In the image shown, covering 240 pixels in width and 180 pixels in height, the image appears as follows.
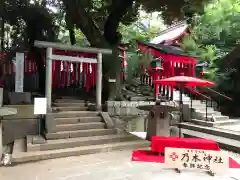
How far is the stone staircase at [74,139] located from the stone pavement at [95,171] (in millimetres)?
438

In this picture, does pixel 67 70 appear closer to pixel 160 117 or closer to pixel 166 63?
pixel 160 117

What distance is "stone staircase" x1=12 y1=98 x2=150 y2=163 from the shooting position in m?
6.42

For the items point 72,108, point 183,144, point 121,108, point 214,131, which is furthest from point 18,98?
point 214,131

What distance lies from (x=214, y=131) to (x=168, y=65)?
15.4 ft

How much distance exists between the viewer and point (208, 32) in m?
16.2

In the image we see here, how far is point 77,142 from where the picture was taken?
7.06m

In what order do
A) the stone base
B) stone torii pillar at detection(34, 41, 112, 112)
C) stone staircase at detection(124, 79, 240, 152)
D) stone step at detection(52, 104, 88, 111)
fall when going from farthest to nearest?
stone step at detection(52, 104, 88, 111), the stone base, stone torii pillar at detection(34, 41, 112, 112), stone staircase at detection(124, 79, 240, 152)

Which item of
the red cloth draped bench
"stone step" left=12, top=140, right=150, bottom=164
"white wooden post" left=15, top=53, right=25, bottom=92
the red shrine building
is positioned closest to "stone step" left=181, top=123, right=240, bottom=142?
the red shrine building

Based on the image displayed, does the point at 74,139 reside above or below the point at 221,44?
below

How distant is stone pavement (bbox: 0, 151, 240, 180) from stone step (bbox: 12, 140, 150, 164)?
0.24 metres

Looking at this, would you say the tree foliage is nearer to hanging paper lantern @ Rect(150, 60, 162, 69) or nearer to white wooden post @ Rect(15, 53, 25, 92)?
hanging paper lantern @ Rect(150, 60, 162, 69)

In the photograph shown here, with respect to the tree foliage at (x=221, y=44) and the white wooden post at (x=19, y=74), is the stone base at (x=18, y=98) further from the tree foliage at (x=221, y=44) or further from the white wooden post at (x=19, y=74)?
the tree foliage at (x=221, y=44)

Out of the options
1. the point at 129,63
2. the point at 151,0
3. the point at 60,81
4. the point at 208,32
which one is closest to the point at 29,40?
the point at 60,81

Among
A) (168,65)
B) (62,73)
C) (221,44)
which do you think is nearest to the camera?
(62,73)
